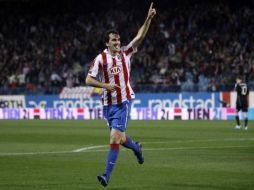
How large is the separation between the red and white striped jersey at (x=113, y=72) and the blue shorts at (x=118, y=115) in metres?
0.08

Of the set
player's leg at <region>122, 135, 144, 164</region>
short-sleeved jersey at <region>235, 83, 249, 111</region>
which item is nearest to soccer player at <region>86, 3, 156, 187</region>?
player's leg at <region>122, 135, 144, 164</region>

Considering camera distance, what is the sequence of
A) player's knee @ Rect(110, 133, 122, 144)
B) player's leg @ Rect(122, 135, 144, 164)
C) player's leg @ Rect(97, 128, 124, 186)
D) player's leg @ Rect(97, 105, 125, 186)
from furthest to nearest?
player's leg @ Rect(122, 135, 144, 164) < player's knee @ Rect(110, 133, 122, 144) < player's leg @ Rect(97, 105, 125, 186) < player's leg @ Rect(97, 128, 124, 186)

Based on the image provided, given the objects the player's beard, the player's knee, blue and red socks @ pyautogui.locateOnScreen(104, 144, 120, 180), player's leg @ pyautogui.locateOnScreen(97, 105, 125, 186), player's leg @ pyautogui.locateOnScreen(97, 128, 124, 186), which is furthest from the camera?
the player's beard

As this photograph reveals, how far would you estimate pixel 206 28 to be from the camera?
134 feet

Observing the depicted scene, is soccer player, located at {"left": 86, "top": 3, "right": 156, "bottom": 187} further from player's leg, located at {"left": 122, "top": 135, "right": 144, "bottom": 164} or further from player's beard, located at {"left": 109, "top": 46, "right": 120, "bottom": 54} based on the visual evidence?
player's leg, located at {"left": 122, "top": 135, "right": 144, "bottom": 164}

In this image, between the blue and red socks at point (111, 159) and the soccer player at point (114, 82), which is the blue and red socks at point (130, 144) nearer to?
the soccer player at point (114, 82)

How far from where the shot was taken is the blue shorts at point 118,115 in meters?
11.1

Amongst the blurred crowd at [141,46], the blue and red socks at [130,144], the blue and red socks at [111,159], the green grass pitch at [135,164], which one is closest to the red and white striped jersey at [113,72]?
the blue and red socks at [111,159]

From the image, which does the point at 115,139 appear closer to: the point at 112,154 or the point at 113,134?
the point at 113,134

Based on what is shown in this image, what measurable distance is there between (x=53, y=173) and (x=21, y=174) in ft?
1.77

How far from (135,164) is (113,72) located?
320 cm

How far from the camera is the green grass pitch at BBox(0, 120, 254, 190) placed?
425 inches

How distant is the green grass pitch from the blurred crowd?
15.9 metres

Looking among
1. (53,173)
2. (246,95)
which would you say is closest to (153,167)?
(53,173)
